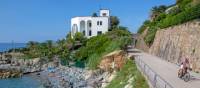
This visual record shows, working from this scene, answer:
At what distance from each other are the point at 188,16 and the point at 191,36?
4.76 m

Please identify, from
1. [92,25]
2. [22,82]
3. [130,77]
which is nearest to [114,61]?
[130,77]

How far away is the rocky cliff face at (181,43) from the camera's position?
33219 mm

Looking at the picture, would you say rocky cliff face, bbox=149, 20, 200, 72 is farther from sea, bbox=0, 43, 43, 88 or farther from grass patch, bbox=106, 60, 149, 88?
sea, bbox=0, 43, 43, 88

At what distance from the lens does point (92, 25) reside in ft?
379

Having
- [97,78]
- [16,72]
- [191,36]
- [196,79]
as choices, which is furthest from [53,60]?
[196,79]

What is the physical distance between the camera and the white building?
114875mm

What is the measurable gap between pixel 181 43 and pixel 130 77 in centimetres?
593

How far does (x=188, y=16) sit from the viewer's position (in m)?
40.0

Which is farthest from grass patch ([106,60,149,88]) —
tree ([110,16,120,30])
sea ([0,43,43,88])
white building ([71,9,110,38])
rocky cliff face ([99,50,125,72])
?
tree ([110,16,120,30])

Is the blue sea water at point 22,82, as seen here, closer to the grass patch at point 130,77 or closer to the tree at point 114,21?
the grass patch at point 130,77

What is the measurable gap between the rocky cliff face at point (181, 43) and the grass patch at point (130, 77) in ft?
12.6

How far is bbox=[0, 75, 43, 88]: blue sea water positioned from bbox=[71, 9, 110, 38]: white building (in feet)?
156

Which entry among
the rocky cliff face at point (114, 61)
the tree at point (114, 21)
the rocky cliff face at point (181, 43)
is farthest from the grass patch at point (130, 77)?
the tree at point (114, 21)

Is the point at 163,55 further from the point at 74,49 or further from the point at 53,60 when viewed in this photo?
the point at 74,49
